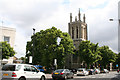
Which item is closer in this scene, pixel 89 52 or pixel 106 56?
pixel 89 52

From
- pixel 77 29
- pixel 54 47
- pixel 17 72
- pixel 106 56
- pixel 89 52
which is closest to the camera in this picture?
pixel 17 72

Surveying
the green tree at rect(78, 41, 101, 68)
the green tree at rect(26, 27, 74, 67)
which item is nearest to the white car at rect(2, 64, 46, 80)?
the green tree at rect(26, 27, 74, 67)

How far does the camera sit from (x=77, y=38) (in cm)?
7650

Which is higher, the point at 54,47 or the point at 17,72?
the point at 54,47

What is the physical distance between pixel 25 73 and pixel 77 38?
65765 mm

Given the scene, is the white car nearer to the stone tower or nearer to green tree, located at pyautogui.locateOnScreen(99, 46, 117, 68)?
green tree, located at pyautogui.locateOnScreen(99, 46, 117, 68)

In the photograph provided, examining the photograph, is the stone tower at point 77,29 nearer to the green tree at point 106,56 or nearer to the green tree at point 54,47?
the green tree at point 106,56

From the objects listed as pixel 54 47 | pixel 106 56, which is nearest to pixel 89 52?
pixel 54 47

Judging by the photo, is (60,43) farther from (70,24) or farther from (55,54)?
(70,24)

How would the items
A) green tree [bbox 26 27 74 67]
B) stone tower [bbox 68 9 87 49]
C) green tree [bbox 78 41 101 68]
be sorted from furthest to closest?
1. stone tower [bbox 68 9 87 49]
2. green tree [bbox 78 41 101 68]
3. green tree [bbox 26 27 74 67]

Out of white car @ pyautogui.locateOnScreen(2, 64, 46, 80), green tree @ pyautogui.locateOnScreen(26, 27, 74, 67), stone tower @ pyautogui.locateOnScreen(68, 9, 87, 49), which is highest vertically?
stone tower @ pyautogui.locateOnScreen(68, 9, 87, 49)

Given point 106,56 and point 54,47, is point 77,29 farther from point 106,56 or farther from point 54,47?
point 54,47

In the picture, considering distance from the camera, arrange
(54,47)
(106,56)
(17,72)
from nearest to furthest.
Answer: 1. (17,72)
2. (54,47)
3. (106,56)

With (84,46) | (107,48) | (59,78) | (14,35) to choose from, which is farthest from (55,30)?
(107,48)
